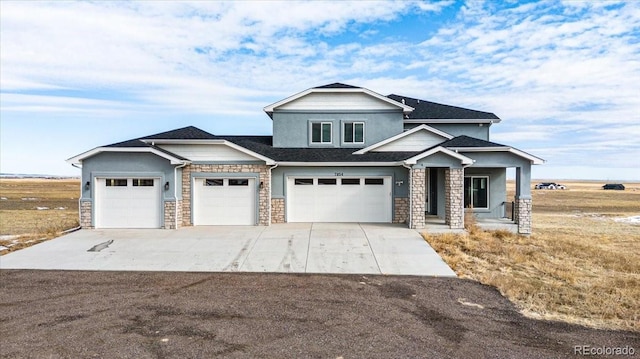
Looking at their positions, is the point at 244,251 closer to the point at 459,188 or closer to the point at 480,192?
the point at 459,188

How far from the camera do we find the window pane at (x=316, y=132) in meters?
20.4

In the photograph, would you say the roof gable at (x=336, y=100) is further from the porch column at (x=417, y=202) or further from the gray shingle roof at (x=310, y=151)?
the porch column at (x=417, y=202)

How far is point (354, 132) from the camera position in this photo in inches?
798

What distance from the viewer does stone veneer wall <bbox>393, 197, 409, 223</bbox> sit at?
18.4 meters

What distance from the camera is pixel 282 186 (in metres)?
18.6

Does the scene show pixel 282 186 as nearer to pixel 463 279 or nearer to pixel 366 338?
pixel 463 279

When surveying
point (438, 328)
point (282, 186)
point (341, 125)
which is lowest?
point (438, 328)

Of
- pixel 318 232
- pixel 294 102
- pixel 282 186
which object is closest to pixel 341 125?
pixel 294 102

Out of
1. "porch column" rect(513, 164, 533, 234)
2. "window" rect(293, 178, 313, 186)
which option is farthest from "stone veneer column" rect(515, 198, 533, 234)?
"window" rect(293, 178, 313, 186)

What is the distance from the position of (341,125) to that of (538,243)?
9847mm

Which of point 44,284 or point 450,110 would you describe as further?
point 450,110

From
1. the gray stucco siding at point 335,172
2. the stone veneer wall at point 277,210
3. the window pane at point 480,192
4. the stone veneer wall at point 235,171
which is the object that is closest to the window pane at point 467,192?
the window pane at point 480,192

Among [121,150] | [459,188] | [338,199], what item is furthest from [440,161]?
[121,150]

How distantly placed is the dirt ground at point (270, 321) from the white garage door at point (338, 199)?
8.48 meters
